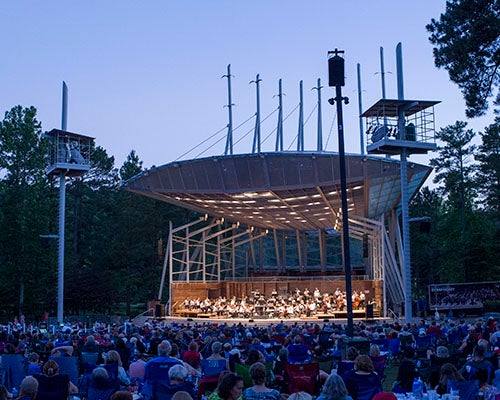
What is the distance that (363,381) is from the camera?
23.3 ft

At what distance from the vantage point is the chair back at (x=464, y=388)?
6836 mm

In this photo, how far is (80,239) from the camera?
6006cm

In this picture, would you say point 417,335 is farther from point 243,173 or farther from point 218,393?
point 243,173

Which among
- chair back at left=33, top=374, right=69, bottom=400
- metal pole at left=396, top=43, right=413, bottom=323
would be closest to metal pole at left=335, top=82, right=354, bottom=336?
chair back at left=33, top=374, right=69, bottom=400

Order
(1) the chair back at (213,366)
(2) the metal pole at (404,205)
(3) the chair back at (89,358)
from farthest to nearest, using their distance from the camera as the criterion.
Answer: (2) the metal pole at (404,205) → (3) the chair back at (89,358) → (1) the chair back at (213,366)

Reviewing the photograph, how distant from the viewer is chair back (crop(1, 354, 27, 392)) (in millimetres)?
9836

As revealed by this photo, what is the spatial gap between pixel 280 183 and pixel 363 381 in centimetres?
2488

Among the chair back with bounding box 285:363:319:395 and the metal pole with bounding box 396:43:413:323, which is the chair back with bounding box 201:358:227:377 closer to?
the chair back with bounding box 285:363:319:395

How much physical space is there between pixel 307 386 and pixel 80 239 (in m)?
54.6

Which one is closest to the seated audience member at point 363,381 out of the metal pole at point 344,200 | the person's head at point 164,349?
the person's head at point 164,349

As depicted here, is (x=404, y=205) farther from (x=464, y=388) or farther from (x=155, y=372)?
(x=464, y=388)

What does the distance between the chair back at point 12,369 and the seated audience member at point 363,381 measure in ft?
17.0

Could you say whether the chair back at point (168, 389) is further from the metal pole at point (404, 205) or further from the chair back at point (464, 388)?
the metal pole at point (404, 205)

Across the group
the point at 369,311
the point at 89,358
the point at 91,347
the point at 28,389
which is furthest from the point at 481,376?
the point at 369,311
